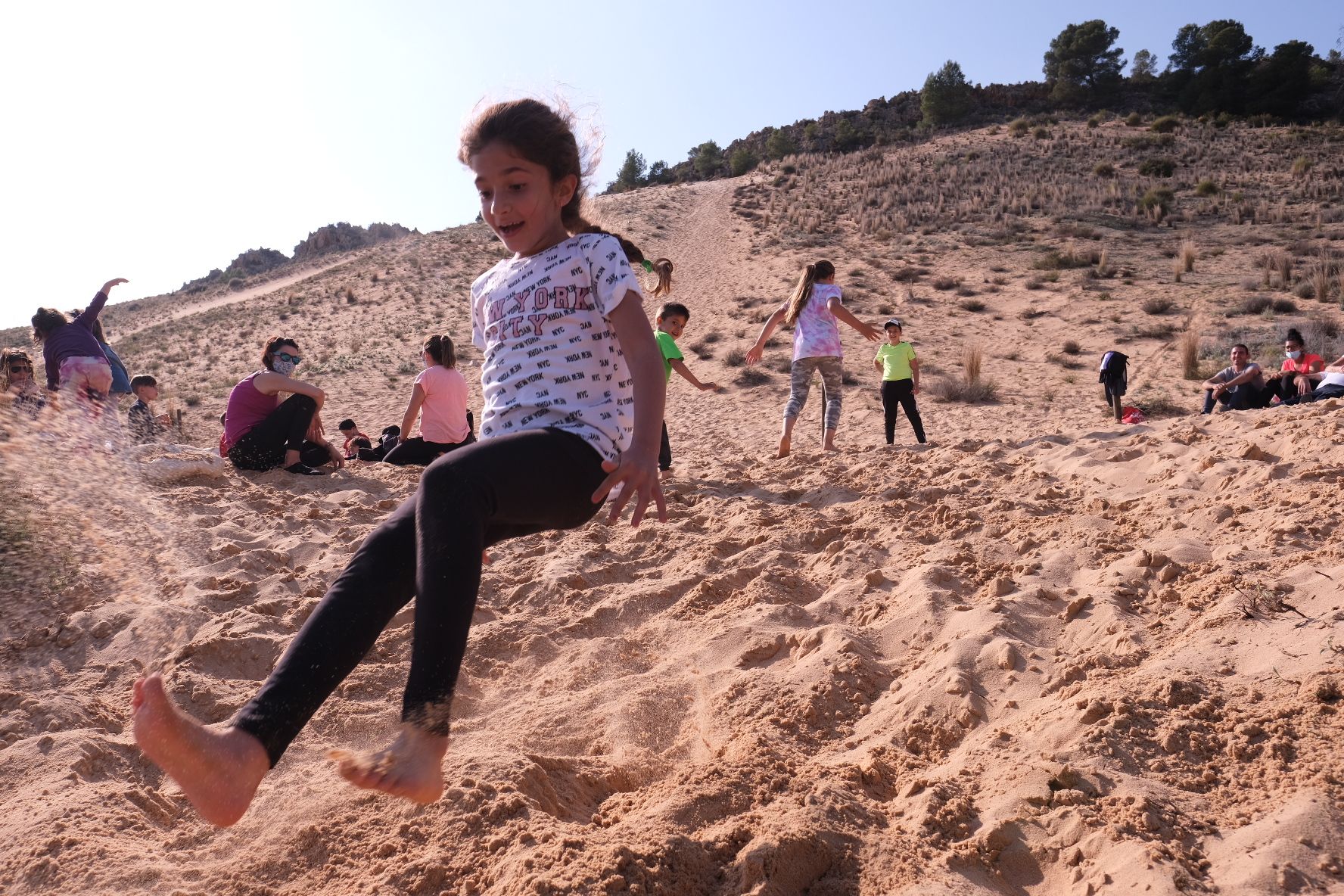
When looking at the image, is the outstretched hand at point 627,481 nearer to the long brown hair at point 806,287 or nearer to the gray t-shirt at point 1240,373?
the long brown hair at point 806,287

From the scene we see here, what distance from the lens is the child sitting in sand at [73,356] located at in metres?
6.83

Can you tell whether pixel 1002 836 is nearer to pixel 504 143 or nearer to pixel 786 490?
pixel 504 143

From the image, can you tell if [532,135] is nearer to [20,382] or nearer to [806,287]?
[806,287]

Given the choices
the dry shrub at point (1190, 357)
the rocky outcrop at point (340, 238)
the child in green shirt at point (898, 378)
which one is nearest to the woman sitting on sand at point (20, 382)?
the child in green shirt at point (898, 378)

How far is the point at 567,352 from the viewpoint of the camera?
227 cm

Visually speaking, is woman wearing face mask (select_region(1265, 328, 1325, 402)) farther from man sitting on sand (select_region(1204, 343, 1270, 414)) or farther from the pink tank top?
the pink tank top

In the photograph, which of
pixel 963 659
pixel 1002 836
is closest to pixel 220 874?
pixel 1002 836

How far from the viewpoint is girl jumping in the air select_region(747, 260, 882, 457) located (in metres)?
7.42

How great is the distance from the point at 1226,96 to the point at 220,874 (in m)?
54.4

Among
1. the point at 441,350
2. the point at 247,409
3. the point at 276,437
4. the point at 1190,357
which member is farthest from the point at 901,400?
the point at 1190,357

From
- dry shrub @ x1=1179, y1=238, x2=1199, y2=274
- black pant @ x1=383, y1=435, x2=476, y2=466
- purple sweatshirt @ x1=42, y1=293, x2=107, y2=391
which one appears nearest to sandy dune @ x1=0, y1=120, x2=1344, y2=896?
black pant @ x1=383, y1=435, x2=476, y2=466

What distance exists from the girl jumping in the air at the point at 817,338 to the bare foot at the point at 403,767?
5883mm

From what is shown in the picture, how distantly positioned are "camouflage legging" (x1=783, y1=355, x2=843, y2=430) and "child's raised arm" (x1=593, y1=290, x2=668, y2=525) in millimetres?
5330

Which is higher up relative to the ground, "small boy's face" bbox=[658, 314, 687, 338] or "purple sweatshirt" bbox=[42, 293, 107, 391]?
"purple sweatshirt" bbox=[42, 293, 107, 391]
